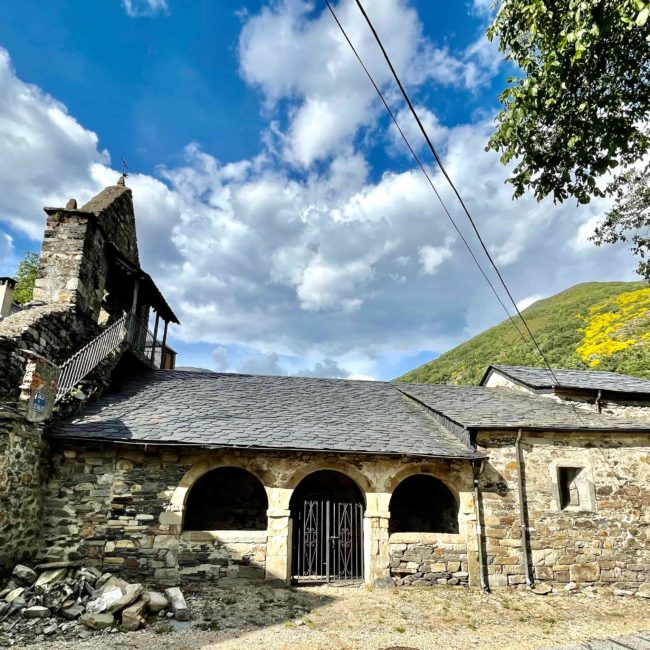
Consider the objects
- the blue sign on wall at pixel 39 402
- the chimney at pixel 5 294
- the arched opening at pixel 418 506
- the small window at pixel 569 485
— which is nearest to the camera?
the blue sign on wall at pixel 39 402

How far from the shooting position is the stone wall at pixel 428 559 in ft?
30.2

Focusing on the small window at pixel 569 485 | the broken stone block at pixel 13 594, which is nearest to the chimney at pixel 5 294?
the broken stone block at pixel 13 594

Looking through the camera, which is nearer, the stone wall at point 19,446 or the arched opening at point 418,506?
the stone wall at point 19,446

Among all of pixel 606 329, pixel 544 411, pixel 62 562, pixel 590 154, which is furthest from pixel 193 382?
pixel 606 329

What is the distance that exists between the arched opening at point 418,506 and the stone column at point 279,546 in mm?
3341

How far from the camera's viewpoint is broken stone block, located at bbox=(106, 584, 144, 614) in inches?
258

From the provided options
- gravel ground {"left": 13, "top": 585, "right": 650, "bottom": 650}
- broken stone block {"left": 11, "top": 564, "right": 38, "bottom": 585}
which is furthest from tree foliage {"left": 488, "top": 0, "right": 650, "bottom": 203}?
broken stone block {"left": 11, "top": 564, "right": 38, "bottom": 585}

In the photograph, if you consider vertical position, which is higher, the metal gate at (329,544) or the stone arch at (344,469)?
the stone arch at (344,469)

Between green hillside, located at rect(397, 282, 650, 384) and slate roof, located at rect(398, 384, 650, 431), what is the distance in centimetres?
1272

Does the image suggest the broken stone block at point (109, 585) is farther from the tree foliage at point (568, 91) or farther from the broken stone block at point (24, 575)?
the tree foliage at point (568, 91)

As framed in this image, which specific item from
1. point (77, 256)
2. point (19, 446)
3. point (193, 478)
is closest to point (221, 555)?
point (193, 478)

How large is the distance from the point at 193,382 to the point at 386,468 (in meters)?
6.36

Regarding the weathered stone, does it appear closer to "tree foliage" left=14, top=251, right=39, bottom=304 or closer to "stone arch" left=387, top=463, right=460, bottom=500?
"stone arch" left=387, top=463, right=460, bottom=500

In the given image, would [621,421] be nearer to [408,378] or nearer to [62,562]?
[62,562]
